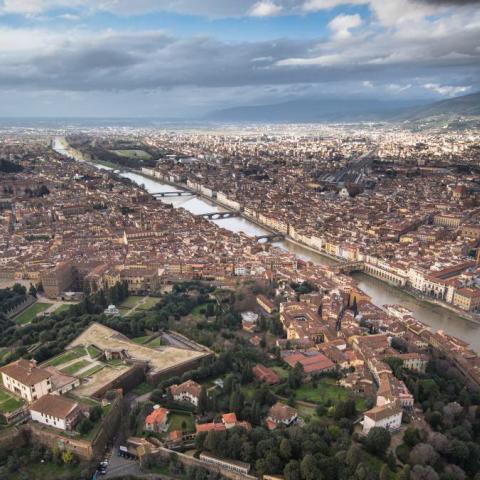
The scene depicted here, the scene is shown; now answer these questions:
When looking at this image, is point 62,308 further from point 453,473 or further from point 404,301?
point 404,301

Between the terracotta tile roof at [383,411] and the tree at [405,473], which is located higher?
the terracotta tile roof at [383,411]

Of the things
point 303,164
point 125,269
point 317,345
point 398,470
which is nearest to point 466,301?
point 317,345

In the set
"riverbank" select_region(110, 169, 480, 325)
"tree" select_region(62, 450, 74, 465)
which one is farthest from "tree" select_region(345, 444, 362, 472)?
"riverbank" select_region(110, 169, 480, 325)

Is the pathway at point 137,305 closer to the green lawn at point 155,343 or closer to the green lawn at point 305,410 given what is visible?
the green lawn at point 155,343

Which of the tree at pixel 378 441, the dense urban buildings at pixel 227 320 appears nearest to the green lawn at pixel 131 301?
the dense urban buildings at pixel 227 320

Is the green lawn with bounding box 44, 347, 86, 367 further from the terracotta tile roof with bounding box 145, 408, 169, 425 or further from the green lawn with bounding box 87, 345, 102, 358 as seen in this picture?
the terracotta tile roof with bounding box 145, 408, 169, 425

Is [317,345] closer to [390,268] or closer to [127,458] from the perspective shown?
[127,458]
